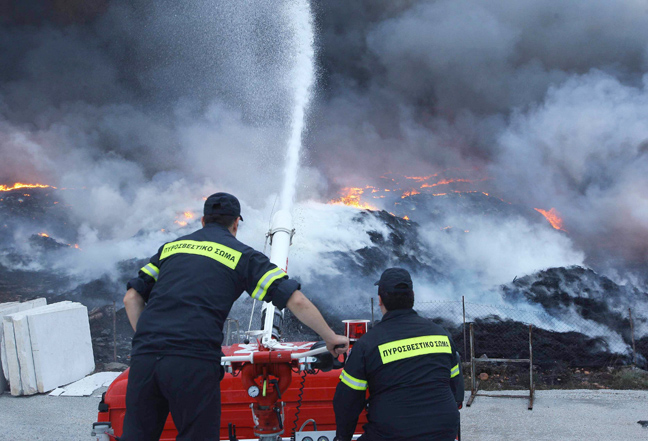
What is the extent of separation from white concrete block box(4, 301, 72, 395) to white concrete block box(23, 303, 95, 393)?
6 centimetres

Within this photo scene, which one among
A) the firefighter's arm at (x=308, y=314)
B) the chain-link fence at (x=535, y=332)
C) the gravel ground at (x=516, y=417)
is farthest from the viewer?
the chain-link fence at (x=535, y=332)

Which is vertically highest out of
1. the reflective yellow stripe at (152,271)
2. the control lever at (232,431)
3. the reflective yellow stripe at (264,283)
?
the reflective yellow stripe at (152,271)

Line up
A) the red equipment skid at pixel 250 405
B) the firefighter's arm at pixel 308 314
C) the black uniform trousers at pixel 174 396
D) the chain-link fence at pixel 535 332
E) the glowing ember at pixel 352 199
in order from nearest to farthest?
the black uniform trousers at pixel 174 396
the firefighter's arm at pixel 308 314
the red equipment skid at pixel 250 405
the chain-link fence at pixel 535 332
the glowing ember at pixel 352 199

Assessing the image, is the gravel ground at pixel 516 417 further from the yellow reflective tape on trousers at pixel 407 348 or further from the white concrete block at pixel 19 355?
the yellow reflective tape on trousers at pixel 407 348

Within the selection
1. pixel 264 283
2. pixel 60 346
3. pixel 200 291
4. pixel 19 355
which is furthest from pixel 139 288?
pixel 60 346

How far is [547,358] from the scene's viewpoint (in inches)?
451

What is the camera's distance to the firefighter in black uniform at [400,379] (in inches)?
96.6

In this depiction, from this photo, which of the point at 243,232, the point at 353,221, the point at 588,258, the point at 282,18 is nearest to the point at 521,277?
the point at 588,258

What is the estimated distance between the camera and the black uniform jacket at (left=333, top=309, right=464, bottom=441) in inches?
96.5

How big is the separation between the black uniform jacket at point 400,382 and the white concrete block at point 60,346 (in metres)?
7.15

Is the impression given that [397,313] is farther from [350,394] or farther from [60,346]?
[60,346]

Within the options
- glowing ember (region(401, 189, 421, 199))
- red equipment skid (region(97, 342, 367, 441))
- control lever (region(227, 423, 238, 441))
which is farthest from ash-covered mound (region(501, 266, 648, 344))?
control lever (region(227, 423, 238, 441))

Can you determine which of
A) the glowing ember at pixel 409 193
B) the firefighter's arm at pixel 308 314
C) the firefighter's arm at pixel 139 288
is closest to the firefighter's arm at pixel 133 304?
the firefighter's arm at pixel 139 288

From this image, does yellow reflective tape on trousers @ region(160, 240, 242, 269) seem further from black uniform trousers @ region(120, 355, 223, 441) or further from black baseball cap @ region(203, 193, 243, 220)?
black uniform trousers @ region(120, 355, 223, 441)
